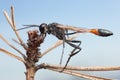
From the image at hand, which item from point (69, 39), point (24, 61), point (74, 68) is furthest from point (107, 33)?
point (24, 61)

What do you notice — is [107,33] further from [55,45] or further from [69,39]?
[55,45]

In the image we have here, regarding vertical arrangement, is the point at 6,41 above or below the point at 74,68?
above

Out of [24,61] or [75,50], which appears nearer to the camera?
[24,61]

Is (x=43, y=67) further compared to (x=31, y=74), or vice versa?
(x=43, y=67)

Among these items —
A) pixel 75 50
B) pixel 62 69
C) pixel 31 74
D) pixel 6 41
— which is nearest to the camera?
pixel 31 74

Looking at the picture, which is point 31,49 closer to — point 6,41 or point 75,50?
point 6,41

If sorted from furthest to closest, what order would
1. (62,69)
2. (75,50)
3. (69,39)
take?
(75,50)
(69,39)
(62,69)

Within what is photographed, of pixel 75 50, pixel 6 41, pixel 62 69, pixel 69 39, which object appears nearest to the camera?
pixel 62 69

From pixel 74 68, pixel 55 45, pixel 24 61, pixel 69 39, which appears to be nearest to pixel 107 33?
pixel 69 39

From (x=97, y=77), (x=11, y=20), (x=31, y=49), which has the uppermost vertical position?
(x=11, y=20)
